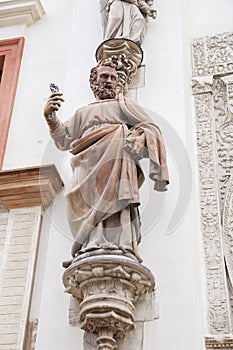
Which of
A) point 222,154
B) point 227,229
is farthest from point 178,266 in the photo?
point 222,154

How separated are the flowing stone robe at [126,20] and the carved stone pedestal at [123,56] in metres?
0.12

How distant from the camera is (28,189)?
3621mm

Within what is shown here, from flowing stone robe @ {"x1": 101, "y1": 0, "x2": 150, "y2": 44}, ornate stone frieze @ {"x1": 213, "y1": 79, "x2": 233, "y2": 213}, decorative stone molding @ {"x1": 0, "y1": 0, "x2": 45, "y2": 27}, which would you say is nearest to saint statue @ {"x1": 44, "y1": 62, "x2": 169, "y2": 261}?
ornate stone frieze @ {"x1": 213, "y1": 79, "x2": 233, "y2": 213}

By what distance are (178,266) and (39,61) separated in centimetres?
223

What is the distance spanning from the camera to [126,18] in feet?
14.3

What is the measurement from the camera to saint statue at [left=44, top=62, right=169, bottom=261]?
2.88 meters

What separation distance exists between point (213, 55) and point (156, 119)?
0.84m

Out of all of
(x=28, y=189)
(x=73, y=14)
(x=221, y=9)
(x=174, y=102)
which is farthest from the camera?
(x=73, y=14)

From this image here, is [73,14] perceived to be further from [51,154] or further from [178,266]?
[178,266]

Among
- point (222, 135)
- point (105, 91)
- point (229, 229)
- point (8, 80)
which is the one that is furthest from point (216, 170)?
point (8, 80)

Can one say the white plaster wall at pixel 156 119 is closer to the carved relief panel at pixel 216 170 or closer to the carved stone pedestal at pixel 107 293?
the carved relief panel at pixel 216 170

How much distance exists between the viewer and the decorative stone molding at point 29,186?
3590 mm

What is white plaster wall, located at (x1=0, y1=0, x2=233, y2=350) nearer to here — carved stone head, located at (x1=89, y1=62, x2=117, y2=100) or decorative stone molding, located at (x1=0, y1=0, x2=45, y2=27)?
decorative stone molding, located at (x1=0, y1=0, x2=45, y2=27)

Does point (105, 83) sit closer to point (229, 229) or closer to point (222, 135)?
point (222, 135)
